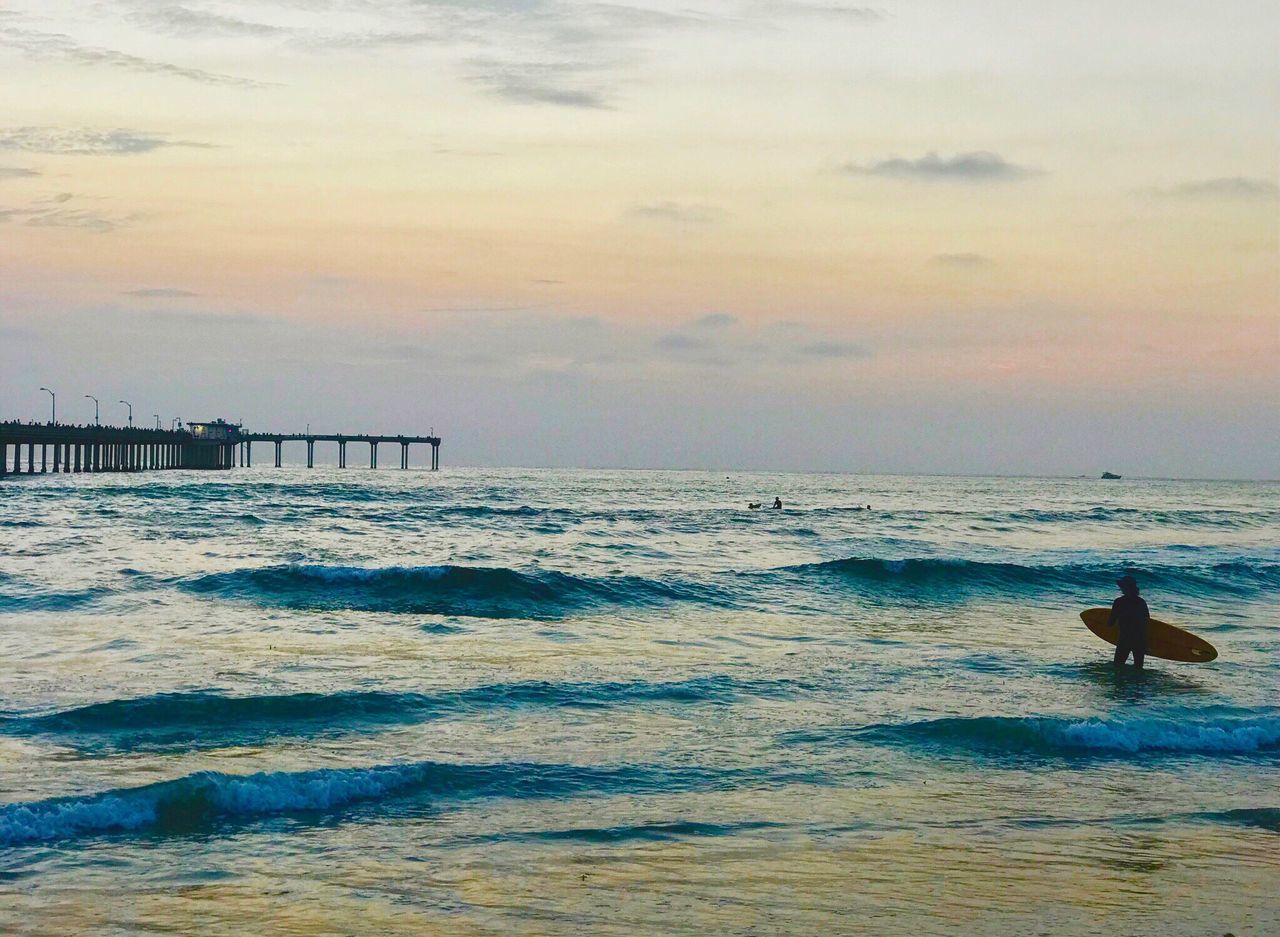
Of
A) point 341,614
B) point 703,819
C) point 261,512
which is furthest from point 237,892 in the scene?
point 261,512

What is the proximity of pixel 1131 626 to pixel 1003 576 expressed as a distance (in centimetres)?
1776

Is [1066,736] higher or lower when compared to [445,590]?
higher

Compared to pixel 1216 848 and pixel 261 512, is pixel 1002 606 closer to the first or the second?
pixel 1216 848

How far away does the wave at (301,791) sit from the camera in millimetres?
10148

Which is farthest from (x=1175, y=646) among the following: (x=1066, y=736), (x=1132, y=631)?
(x=1066, y=736)

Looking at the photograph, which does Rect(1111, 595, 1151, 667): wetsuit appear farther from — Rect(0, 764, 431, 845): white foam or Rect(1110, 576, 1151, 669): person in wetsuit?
Rect(0, 764, 431, 845): white foam

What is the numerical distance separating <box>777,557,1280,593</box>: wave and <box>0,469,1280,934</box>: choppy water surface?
5020mm

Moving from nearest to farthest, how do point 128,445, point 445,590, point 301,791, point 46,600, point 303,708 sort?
point 301,791
point 303,708
point 46,600
point 445,590
point 128,445

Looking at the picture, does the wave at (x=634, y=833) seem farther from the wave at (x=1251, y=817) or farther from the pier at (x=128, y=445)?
the pier at (x=128, y=445)

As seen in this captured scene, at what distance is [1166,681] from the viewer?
18859 millimetres


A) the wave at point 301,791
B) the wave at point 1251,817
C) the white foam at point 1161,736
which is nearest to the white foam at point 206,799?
the wave at point 301,791

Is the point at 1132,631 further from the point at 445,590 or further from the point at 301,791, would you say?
the point at 445,590

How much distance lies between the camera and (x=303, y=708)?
1521 centimetres

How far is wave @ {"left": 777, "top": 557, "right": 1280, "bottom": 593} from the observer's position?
35.6m
